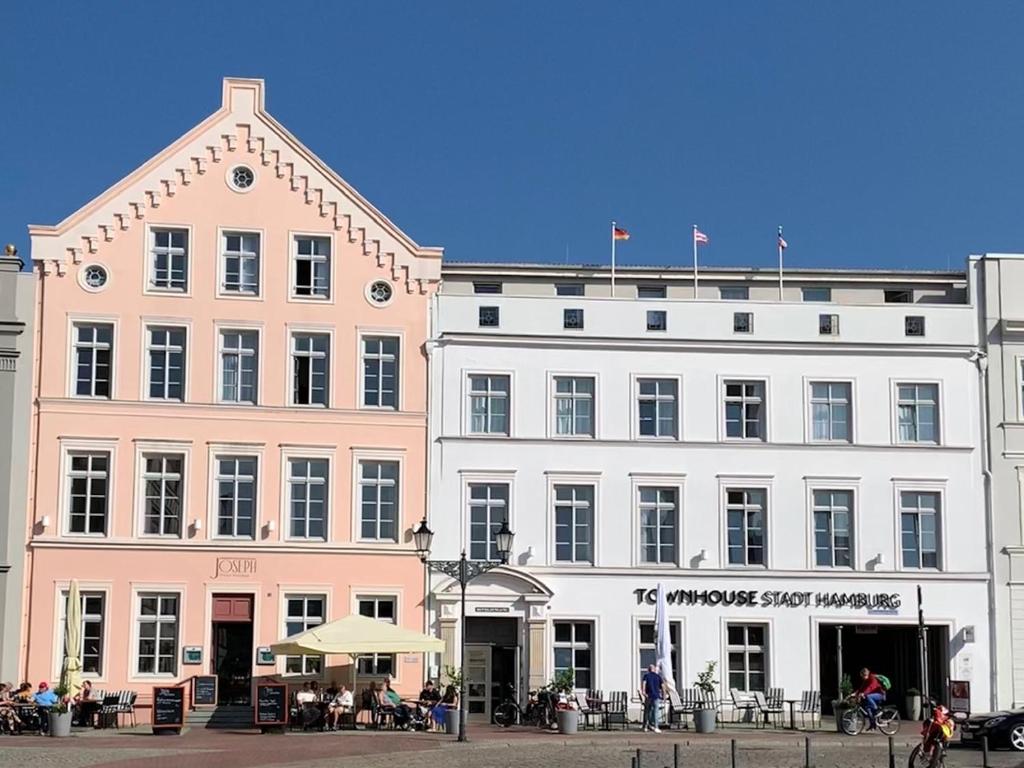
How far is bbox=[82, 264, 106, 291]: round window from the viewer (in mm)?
42469

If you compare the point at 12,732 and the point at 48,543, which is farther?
the point at 48,543

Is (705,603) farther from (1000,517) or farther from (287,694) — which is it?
(287,694)

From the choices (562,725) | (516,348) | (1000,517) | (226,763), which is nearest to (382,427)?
(516,348)

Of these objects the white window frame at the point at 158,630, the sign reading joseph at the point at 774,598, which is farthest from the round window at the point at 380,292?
the sign reading joseph at the point at 774,598

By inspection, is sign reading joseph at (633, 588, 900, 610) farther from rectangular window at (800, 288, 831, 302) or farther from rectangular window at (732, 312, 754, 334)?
rectangular window at (800, 288, 831, 302)

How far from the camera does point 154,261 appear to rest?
1693 inches

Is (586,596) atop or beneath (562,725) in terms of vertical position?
atop

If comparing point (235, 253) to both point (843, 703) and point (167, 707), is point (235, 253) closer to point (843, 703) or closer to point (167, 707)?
point (167, 707)

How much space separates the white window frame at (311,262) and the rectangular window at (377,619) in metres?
8.23

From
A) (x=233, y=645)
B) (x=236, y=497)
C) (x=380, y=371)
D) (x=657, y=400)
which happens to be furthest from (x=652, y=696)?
(x=236, y=497)

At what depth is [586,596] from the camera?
42812 mm

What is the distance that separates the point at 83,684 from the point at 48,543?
4059mm

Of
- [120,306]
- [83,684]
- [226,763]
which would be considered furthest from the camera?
[120,306]

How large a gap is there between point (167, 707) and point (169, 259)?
1269cm
